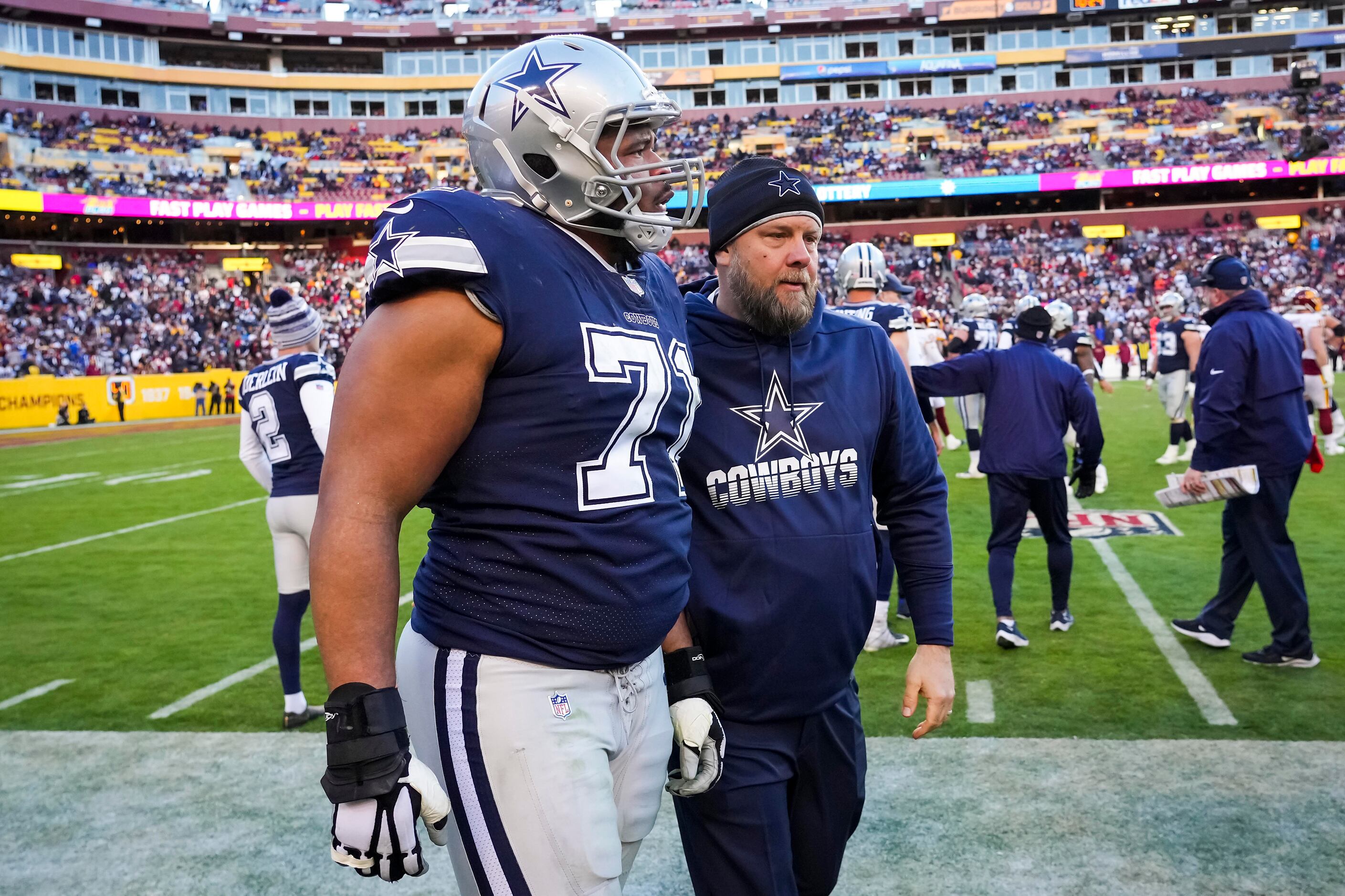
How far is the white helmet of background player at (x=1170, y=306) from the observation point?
519 inches

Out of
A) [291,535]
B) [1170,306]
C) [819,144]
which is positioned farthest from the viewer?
[819,144]

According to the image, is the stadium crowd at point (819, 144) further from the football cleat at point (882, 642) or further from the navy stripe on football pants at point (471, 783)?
the navy stripe on football pants at point (471, 783)

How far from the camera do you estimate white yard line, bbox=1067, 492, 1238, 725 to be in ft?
16.8

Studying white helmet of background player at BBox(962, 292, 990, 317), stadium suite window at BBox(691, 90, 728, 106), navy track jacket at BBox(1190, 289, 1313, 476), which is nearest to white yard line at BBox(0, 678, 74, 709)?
navy track jacket at BBox(1190, 289, 1313, 476)

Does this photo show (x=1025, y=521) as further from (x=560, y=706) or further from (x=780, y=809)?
(x=560, y=706)

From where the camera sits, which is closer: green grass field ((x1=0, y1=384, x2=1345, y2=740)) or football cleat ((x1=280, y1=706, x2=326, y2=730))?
green grass field ((x1=0, y1=384, x2=1345, y2=740))

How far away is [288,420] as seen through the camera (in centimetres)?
554

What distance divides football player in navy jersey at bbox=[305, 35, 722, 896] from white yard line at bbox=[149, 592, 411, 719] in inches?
153

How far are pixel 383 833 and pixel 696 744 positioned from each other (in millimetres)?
827

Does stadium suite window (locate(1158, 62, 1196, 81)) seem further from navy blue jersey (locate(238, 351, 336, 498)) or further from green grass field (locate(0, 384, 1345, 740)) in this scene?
navy blue jersey (locate(238, 351, 336, 498))

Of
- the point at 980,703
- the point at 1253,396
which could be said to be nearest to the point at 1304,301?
the point at 1253,396

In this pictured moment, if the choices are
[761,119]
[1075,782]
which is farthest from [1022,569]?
[761,119]

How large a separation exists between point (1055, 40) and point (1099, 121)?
5.96 meters

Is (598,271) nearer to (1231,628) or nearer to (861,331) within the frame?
(861,331)
